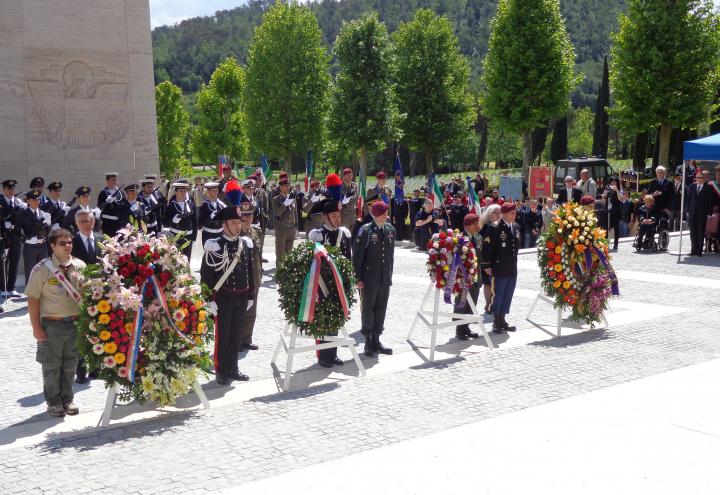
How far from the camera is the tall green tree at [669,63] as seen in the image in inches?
1459

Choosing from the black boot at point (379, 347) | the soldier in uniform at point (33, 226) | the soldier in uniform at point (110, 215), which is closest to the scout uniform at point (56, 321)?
the black boot at point (379, 347)

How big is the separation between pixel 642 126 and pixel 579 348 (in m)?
31.3

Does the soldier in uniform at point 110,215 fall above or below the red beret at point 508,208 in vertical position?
below

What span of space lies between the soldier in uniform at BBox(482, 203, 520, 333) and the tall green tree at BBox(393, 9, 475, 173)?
44.0 meters

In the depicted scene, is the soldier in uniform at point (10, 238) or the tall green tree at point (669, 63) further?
the tall green tree at point (669, 63)

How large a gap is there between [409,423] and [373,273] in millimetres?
3015

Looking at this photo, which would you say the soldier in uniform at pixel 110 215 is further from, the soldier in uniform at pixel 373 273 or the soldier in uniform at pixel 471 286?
the soldier in uniform at pixel 471 286

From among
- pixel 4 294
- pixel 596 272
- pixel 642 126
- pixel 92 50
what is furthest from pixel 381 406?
pixel 642 126

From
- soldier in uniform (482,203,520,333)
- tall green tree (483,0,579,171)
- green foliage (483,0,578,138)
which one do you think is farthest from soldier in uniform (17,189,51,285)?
green foliage (483,0,578,138)

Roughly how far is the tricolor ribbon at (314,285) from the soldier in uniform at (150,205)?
670 centimetres

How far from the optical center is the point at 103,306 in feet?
24.0

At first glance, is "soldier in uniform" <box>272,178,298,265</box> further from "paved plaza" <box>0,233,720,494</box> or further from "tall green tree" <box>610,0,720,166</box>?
"tall green tree" <box>610,0,720,166</box>

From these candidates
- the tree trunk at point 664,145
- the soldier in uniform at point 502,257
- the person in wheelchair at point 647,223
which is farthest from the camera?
the tree trunk at point 664,145

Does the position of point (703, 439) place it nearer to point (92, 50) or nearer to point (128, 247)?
point (128, 247)
